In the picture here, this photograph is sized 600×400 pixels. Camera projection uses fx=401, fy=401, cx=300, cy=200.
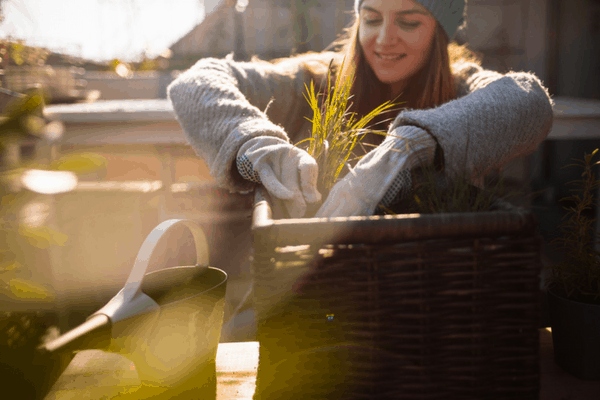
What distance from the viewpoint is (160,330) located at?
359mm

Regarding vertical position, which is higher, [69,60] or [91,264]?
[69,60]

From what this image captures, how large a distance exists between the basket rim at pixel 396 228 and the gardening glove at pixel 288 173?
18cm

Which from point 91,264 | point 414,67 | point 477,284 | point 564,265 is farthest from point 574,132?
point 91,264

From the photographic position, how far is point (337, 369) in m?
0.38

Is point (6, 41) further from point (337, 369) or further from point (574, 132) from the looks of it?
point (574, 132)

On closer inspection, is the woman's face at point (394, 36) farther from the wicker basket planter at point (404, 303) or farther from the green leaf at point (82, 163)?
the green leaf at point (82, 163)

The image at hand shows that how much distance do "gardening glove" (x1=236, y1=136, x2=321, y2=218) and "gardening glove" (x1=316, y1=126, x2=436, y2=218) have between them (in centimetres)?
3

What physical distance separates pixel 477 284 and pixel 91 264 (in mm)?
2169

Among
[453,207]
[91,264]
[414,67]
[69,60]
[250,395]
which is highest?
[69,60]

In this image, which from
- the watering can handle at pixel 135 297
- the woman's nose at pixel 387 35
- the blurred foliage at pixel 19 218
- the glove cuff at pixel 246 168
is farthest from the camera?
the woman's nose at pixel 387 35

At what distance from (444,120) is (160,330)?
44cm

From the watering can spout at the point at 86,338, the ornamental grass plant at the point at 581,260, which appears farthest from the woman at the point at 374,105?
the watering can spout at the point at 86,338

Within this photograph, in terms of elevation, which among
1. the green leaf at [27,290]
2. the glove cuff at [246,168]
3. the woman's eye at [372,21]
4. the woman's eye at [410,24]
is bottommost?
the green leaf at [27,290]

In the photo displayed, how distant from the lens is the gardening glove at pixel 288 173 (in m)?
0.53
